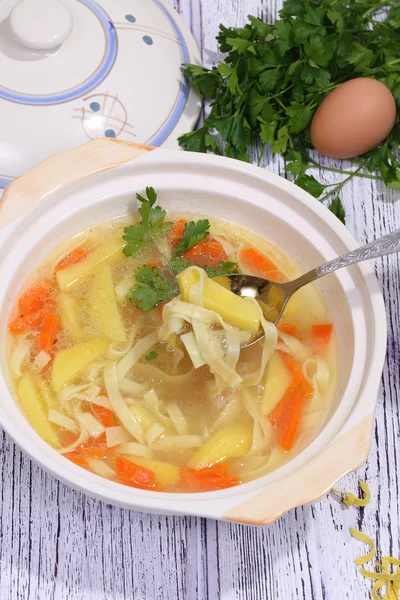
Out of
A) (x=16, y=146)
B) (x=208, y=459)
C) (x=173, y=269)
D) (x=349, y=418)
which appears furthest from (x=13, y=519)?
(x=16, y=146)

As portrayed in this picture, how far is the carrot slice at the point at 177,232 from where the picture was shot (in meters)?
2.31

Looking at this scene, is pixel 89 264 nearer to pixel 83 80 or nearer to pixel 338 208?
pixel 83 80

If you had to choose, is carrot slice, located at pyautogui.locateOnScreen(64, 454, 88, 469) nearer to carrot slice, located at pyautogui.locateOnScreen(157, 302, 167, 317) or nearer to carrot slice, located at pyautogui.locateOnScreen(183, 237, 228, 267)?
carrot slice, located at pyautogui.locateOnScreen(157, 302, 167, 317)

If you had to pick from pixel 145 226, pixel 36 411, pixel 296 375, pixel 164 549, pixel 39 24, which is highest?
pixel 39 24

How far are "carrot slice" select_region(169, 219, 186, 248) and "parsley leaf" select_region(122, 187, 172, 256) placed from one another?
8cm

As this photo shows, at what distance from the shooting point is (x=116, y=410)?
1.99 metres

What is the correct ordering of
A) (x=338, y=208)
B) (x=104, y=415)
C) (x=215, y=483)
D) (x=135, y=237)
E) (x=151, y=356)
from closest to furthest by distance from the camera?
(x=215, y=483)
(x=104, y=415)
(x=151, y=356)
(x=135, y=237)
(x=338, y=208)

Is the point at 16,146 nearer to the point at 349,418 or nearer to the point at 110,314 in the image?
the point at 110,314

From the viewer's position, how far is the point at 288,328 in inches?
86.8

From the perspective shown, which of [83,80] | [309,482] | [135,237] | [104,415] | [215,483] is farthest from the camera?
[83,80]

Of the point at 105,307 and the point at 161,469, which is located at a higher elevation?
the point at 105,307

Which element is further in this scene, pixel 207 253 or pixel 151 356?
pixel 207 253

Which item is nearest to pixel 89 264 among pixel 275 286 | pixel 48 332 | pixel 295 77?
pixel 48 332

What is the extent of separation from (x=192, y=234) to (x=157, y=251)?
5.9 inches
